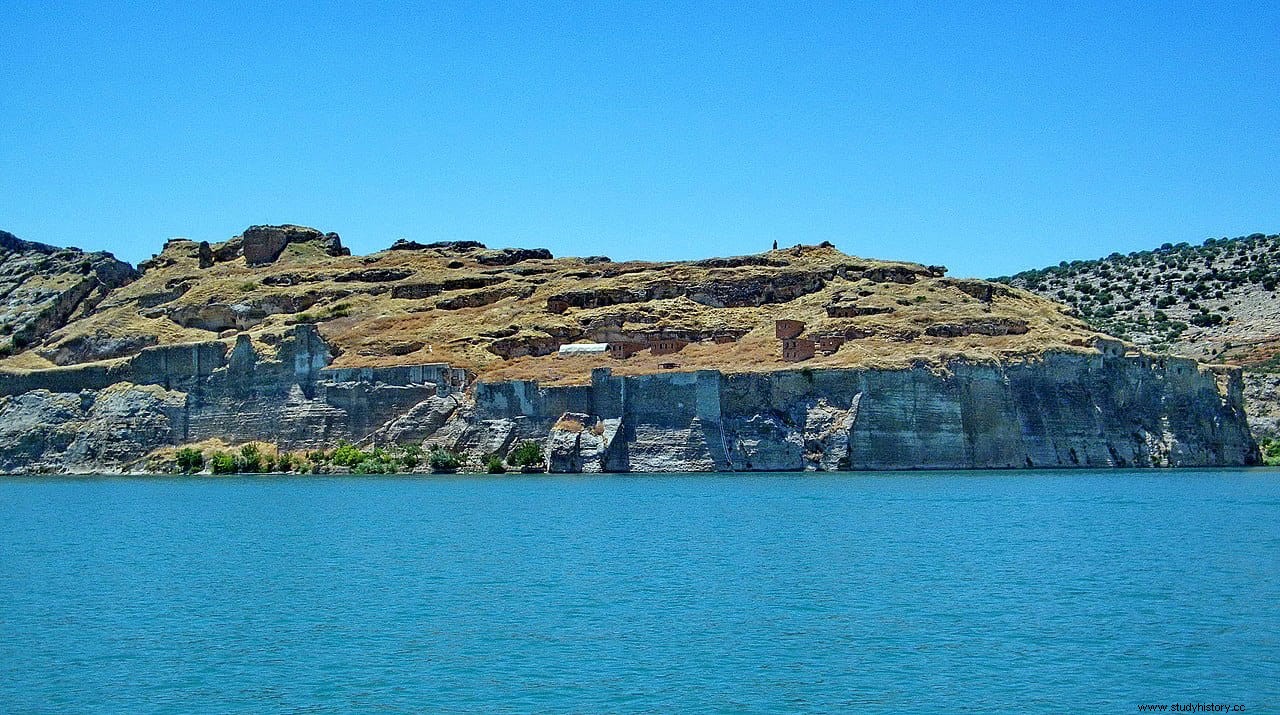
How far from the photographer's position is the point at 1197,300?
348 feet

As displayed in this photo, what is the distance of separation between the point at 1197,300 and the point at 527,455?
199ft

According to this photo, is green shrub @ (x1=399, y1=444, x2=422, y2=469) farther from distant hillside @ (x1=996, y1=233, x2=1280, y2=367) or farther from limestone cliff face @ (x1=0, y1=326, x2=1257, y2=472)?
distant hillside @ (x1=996, y1=233, x2=1280, y2=367)

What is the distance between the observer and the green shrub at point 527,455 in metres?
65.6

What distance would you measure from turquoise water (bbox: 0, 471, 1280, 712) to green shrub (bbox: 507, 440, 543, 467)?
19694mm

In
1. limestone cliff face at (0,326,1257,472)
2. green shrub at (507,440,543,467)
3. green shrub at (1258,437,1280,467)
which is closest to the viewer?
limestone cliff face at (0,326,1257,472)

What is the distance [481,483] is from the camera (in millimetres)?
59688

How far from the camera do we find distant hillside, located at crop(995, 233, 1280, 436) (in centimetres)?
8606

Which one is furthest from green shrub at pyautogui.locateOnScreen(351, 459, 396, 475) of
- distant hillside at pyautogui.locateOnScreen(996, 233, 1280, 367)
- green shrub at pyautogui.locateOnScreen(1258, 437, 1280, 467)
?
distant hillside at pyautogui.locateOnScreen(996, 233, 1280, 367)

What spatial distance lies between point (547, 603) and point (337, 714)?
8272 millimetres

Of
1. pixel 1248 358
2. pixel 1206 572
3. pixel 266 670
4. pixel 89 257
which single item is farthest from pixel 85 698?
pixel 89 257

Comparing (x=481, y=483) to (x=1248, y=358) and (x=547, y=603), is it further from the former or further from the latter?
(x=1248, y=358)

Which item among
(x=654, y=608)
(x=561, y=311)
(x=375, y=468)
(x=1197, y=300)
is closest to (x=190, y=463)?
(x=375, y=468)

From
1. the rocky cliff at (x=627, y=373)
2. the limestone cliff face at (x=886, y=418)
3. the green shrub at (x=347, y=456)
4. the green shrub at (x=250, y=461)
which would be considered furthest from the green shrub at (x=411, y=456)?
the green shrub at (x=250, y=461)

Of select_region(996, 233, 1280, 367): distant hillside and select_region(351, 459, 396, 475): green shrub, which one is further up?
select_region(996, 233, 1280, 367): distant hillside
